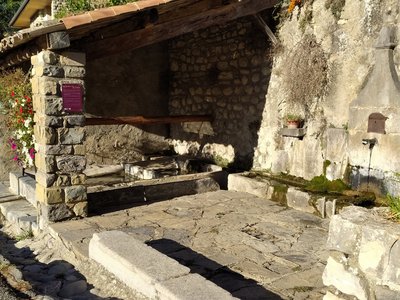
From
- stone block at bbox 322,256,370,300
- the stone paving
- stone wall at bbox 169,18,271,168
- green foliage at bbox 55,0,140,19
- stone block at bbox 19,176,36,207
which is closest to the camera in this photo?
stone block at bbox 322,256,370,300

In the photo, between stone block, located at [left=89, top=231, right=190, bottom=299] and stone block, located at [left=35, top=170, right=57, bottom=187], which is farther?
stone block, located at [left=35, top=170, right=57, bottom=187]

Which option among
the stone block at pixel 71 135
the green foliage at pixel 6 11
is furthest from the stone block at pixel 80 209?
the green foliage at pixel 6 11

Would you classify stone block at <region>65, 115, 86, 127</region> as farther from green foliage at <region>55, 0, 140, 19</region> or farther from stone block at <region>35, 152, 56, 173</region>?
green foliage at <region>55, 0, 140, 19</region>

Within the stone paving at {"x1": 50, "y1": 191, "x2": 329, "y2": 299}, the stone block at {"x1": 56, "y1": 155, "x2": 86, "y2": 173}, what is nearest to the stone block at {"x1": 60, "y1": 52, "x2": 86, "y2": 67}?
the stone block at {"x1": 56, "y1": 155, "x2": 86, "y2": 173}

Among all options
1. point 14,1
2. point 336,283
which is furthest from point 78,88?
point 14,1

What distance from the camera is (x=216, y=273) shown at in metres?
3.48

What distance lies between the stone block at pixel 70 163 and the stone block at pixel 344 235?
3403mm

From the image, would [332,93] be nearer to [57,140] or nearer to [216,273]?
[216,273]

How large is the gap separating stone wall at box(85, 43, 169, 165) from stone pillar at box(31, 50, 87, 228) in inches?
148

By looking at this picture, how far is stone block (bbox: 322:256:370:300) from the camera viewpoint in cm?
214

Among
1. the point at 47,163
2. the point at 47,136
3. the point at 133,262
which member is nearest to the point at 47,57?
the point at 47,136

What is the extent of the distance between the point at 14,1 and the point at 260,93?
52.8 ft

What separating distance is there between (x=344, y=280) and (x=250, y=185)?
4.01m

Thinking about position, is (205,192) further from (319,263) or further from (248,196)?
(319,263)
